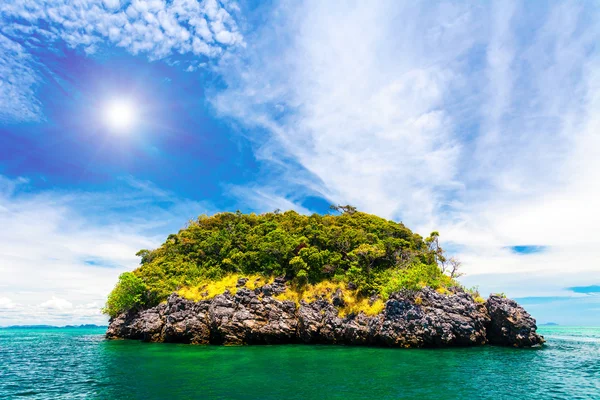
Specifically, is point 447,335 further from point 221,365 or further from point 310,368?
point 221,365

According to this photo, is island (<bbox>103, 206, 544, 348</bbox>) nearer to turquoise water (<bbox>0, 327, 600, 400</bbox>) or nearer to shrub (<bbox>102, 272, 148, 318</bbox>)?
shrub (<bbox>102, 272, 148, 318</bbox>)

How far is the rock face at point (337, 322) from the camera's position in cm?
3962

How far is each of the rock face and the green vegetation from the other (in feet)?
6.85

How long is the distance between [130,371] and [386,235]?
43.1 m

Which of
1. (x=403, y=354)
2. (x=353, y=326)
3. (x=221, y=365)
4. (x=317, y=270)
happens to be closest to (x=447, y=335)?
(x=403, y=354)

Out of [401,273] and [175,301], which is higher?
[401,273]

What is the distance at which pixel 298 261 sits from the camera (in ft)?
165

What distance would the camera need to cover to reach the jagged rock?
131 ft

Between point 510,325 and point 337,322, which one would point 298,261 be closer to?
point 337,322

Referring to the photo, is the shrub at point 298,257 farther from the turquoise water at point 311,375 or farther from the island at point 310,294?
the turquoise water at point 311,375

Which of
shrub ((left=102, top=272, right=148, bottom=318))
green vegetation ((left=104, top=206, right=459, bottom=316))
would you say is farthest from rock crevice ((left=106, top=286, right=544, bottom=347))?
shrub ((left=102, top=272, right=148, bottom=318))

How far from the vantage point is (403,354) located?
112ft

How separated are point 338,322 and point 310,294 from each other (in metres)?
6.25

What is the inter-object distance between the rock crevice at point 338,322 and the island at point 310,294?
131mm
